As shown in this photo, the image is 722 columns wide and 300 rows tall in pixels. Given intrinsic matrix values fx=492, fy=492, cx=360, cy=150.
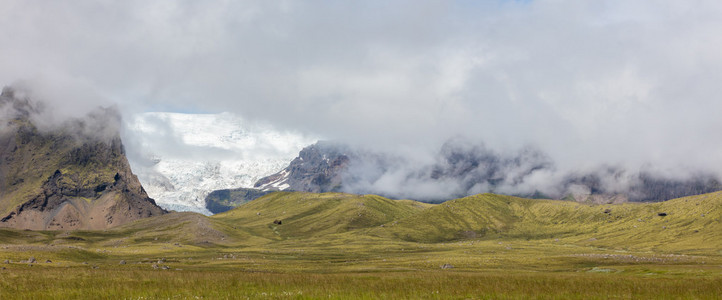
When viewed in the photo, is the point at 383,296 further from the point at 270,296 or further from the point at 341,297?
the point at 270,296

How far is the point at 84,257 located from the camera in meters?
158

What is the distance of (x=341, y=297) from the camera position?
3531 cm

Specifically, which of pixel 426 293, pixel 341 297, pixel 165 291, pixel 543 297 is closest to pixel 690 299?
pixel 543 297

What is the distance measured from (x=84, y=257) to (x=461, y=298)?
6168 inches

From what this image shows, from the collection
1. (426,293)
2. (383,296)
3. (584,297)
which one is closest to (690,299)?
(584,297)

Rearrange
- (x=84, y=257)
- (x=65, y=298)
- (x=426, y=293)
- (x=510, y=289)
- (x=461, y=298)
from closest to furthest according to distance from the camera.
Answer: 1. (x=65, y=298)
2. (x=461, y=298)
3. (x=426, y=293)
4. (x=510, y=289)
5. (x=84, y=257)

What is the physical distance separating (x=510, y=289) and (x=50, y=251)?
490ft

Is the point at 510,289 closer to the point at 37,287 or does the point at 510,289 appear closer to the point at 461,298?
the point at 461,298

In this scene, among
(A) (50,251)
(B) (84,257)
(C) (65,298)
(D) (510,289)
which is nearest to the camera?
(C) (65,298)

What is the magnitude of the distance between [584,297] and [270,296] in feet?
79.1

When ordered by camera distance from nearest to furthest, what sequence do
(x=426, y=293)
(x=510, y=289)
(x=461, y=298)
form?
1. (x=461, y=298)
2. (x=426, y=293)
3. (x=510, y=289)

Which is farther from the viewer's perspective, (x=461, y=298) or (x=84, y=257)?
(x=84, y=257)

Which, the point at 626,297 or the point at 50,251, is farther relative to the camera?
the point at 50,251

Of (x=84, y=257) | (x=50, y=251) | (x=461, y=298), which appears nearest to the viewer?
(x=461, y=298)
